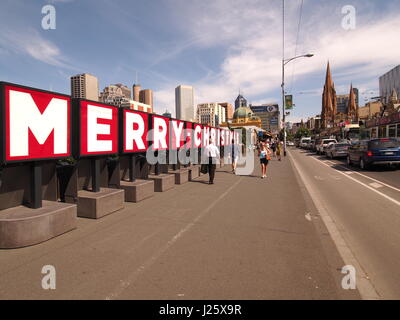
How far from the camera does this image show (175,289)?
2.91m

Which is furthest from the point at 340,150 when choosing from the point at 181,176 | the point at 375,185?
the point at 181,176

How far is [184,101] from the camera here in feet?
273

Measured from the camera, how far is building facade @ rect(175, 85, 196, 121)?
252 ft

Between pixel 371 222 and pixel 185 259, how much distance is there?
4263mm

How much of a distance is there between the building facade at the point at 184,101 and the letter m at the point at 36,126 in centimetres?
6959

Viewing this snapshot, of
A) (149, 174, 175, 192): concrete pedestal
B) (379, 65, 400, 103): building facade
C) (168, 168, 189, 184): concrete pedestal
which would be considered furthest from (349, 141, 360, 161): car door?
(379, 65, 400, 103): building facade

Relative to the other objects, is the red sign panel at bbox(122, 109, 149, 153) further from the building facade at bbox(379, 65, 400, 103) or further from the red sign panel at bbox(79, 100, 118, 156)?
the building facade at bbox(379, 65, 400, 103)

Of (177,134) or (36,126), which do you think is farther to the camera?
(177,134)

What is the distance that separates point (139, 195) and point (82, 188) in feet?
4.92

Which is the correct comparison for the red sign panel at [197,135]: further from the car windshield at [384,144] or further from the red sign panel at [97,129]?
the car windshield at [384,144]

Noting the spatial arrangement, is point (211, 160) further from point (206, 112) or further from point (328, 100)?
point (206, 112)

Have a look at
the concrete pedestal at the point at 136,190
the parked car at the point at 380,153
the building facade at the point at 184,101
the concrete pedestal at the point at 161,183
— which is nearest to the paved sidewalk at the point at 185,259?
the concrete pedestal at the point at 136,190

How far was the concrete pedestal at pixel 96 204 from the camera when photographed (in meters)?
5.63
